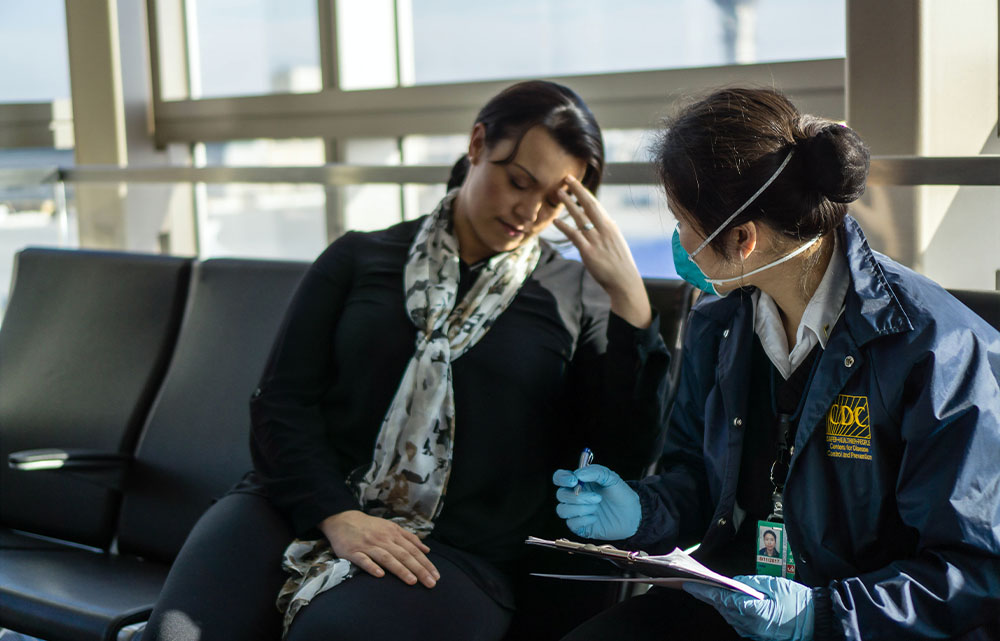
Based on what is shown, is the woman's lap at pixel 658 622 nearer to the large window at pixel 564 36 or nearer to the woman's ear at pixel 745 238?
the woman's ear at pixel 745 238

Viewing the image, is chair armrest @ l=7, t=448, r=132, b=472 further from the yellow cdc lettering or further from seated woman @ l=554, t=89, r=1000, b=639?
the yellow cdc lettering

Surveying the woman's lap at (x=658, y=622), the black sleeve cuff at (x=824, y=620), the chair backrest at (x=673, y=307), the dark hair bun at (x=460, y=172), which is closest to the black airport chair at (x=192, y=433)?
the dark hair bun at (x=460, y=172)

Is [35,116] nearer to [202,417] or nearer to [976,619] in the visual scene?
[202,417]

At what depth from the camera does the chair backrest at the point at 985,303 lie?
4.81ft

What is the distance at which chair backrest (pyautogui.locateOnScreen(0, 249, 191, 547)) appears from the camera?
2.35 m

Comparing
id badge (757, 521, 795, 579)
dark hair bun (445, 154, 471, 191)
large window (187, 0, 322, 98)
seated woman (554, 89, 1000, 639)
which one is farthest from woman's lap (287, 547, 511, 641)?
large window (187, 0, 322, 98)

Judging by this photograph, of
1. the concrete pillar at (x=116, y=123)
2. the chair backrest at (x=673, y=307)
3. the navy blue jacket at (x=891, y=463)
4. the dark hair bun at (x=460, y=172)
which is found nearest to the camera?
the navy blue jacket at (x=891, y=463)

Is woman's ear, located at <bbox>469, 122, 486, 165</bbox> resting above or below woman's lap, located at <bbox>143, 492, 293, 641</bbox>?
above

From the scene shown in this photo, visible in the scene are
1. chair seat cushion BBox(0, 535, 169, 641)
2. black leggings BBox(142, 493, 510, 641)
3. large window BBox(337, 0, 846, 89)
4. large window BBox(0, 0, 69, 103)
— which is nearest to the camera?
black leggings BBox(142, 493, 510, 641)

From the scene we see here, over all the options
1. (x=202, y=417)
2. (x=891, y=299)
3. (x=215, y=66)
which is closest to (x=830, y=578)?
(x=891, y=299)

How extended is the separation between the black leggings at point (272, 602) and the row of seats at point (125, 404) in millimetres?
371

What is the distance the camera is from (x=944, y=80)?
78.6 inches

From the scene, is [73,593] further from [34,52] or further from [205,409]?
[34,52]

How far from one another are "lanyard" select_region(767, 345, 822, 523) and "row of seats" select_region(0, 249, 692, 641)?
1.67 feet
